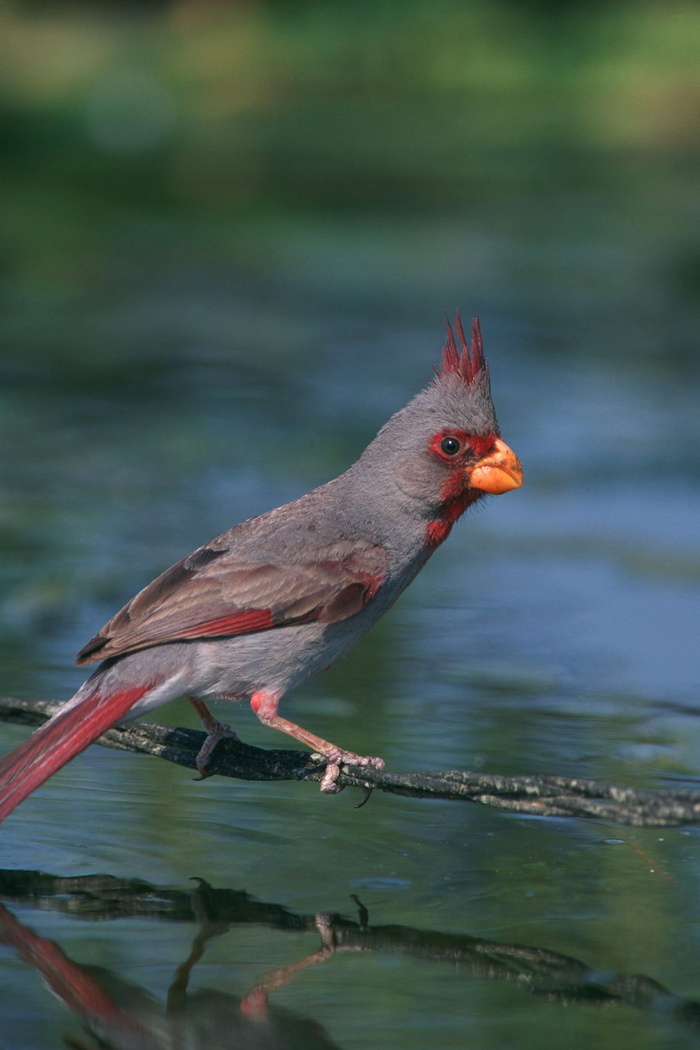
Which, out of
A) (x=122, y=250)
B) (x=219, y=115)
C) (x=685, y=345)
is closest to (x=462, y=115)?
(x=219, y=115)

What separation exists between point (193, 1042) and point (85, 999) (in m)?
0.27

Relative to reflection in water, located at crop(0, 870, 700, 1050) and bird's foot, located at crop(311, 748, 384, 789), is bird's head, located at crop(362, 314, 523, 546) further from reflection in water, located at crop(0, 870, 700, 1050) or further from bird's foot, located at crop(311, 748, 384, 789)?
reflection in water, located at crop(0, 870, 700, 1050)

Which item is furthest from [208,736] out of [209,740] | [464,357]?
[464,357]

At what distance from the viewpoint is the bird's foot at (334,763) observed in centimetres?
381

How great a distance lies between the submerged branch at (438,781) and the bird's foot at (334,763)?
0.05 ft

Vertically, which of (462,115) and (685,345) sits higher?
(462,115)

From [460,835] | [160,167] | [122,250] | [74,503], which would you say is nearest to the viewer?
[460,835]

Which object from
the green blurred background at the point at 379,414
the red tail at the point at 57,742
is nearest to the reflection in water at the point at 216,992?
the green blurred background at the point at 379,414

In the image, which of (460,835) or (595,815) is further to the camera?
(460,835)

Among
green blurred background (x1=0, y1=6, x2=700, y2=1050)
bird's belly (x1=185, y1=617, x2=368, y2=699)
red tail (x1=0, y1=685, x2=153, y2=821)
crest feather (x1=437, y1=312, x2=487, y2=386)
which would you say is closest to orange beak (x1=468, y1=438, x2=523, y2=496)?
crest feather (x1=437, y1=312, x2=487, y2=386)

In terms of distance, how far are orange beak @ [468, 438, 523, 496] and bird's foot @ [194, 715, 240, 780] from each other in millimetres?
918

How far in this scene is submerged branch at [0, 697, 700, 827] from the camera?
3.08 metres

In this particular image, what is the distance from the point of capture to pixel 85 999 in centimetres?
324

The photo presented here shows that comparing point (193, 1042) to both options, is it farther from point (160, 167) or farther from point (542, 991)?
point (160, 167)
